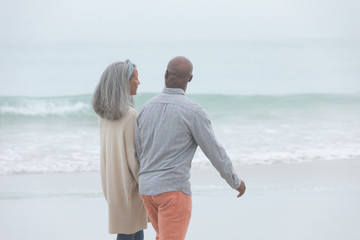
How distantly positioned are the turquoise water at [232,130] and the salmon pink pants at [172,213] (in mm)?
4441

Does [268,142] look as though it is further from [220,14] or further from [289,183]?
[220,14]

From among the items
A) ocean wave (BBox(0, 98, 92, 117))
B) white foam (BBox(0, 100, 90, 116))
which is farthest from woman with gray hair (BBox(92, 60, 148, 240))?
white foam (BBox(0, 100, 90, 116))

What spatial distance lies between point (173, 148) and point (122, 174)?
342 mm

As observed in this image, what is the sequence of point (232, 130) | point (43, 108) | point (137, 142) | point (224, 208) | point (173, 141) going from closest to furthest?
1. point (173, 141)
2. point (137, 142)
3. point (224, 208)
4. point (232, 130)
5. point (43, 108)

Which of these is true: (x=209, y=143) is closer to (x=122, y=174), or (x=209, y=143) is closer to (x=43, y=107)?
(x=122, y=174)

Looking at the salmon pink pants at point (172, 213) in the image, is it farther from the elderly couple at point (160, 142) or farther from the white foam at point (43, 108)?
the white foam at point (43, 108)

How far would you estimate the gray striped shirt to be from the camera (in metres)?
2.23

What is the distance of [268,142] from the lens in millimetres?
9430

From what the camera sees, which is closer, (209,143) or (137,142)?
(209,143)

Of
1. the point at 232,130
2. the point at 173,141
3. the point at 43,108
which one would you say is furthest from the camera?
the point at 43,108

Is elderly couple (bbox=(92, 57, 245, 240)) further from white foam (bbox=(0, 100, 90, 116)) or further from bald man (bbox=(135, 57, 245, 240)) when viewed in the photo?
white foam (bbox=(0, 100, 90, 116))

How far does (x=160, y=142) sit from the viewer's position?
225 centimetres

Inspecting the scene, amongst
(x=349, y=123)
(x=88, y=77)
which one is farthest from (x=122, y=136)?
(x=88, y=77)

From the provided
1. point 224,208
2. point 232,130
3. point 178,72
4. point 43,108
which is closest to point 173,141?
point 178,72
